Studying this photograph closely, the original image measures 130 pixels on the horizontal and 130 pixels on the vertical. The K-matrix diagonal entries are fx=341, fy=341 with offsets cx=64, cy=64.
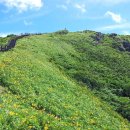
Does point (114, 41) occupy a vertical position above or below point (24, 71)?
above

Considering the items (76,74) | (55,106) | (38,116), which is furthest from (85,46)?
(38,116)

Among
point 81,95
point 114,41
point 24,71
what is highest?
point 114,41

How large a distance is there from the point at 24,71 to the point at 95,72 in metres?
24.0

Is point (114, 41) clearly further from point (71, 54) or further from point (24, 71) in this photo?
point (24, 71)

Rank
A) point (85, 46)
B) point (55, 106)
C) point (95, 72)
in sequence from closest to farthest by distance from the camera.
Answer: point (55, 106), point (95, 72), point (85, 46)

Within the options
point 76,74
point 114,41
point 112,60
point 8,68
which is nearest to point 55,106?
point 8,68

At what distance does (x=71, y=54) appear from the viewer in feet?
230

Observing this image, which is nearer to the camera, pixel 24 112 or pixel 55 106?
pixel 24 112

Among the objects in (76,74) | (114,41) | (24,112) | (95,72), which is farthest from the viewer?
(114,41)

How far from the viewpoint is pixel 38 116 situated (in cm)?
2008

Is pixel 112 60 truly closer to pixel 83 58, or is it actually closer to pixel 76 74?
pixel 83 58

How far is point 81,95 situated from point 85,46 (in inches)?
1680

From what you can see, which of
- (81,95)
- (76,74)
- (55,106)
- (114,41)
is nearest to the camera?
(55,106)

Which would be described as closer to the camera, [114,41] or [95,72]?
[95,72]
